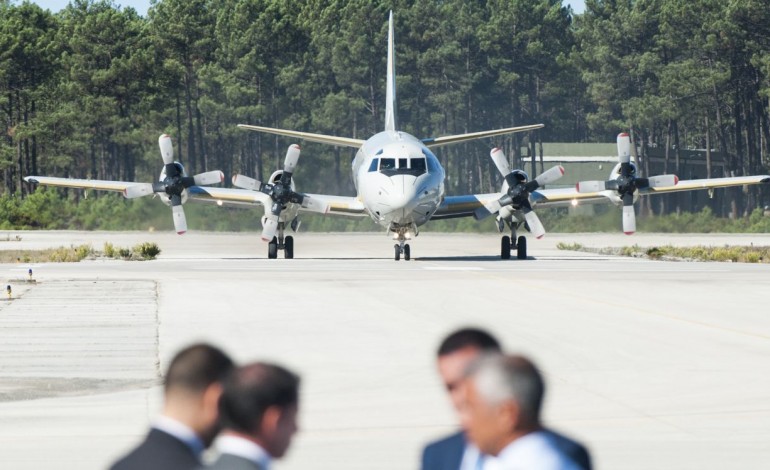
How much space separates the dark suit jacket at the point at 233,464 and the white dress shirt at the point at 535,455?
36.8 inches

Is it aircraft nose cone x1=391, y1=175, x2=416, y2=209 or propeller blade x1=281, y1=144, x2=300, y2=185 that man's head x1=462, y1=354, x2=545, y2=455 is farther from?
propeller blade x1=281, y1=144, x2=300, y2=185

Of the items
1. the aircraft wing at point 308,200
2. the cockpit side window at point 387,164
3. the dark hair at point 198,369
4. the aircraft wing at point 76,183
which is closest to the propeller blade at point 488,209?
the aircraft wing at point 308,200

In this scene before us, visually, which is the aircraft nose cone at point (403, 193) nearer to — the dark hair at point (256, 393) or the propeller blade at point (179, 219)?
the propeller blade at point (179, 219)

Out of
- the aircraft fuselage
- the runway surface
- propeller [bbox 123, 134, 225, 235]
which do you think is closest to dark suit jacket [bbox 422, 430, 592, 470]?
the runway surface

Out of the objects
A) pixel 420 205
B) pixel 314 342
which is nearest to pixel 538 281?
pixel 420 205

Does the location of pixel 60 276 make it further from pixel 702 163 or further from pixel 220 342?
pixel 702 163

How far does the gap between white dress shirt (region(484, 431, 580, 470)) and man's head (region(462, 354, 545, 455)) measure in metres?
0.03

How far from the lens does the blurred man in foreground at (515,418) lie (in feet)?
16.4

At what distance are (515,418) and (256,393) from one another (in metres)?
0.95

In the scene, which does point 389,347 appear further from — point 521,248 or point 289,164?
point 289,164

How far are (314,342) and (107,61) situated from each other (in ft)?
334

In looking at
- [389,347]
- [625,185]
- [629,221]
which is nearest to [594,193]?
[625,185]

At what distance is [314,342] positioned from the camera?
21.7m

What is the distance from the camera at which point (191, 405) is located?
5551 millimetres
